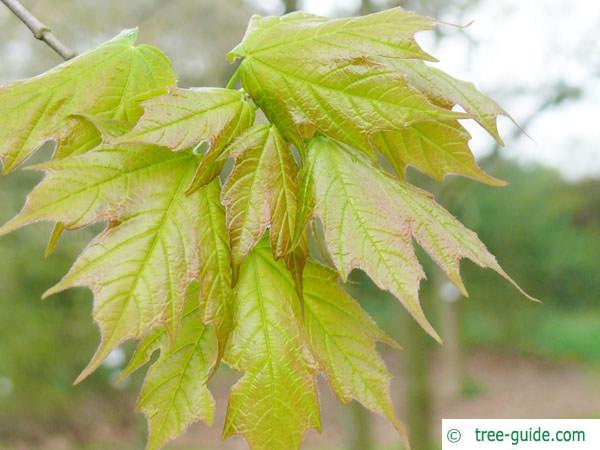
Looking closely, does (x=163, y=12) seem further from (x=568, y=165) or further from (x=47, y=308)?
(x=568, y=165)

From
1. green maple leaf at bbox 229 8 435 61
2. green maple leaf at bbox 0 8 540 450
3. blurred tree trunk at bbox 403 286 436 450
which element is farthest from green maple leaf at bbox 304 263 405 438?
blurred tree trunk at bbox 403 286 436 450

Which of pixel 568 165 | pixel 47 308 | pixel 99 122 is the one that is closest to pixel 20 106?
pixel 99 122

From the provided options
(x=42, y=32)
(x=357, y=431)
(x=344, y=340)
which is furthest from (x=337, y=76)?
(x=357, y=431)

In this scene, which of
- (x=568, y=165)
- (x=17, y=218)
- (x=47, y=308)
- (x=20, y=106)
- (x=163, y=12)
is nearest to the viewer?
(x=17, y=218)

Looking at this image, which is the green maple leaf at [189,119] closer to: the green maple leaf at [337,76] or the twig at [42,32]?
the green maple leaf at [337,76]

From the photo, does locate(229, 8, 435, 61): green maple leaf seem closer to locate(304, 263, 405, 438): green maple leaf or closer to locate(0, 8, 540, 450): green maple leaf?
locate(0, 8, 540, 450): green maple leaf
